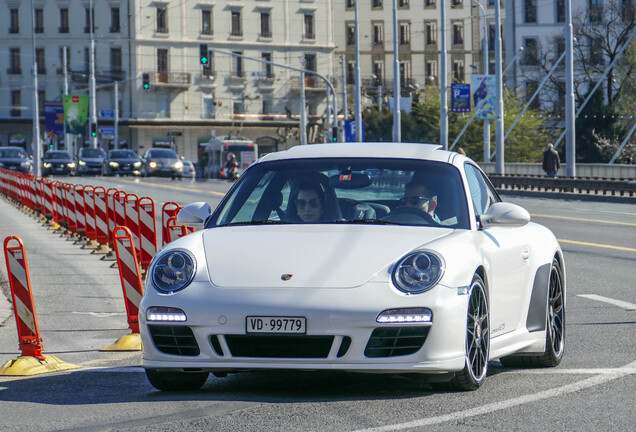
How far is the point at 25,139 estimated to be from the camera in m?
107

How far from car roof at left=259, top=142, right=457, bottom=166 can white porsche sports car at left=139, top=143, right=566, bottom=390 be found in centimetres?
2

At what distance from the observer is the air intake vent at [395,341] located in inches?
259

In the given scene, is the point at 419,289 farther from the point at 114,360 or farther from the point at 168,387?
the point at 114,360

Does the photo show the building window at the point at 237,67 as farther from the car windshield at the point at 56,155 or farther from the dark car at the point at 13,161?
the dark car at the point at 13,161

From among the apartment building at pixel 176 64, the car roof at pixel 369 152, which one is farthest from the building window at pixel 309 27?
the car roof at pixel 369 152

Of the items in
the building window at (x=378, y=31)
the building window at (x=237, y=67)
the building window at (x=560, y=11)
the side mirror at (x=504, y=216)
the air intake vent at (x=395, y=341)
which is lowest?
the air intake vent at (x=395, y=341)

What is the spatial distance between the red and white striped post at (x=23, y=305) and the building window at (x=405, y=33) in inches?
4344

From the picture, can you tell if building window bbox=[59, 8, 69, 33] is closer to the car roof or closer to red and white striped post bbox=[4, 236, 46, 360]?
red and white striped post bbox=[4, 236, 46, 360]

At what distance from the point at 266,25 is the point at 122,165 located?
4212cm

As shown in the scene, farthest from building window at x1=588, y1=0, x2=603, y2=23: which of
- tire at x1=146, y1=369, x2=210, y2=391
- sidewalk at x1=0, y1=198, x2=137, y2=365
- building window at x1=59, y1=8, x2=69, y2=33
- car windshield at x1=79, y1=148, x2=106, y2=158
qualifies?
tire at x1=146, y1=369, x2=210, y2=391

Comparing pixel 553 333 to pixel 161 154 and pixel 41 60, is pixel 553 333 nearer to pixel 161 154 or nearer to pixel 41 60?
pixel 161 154

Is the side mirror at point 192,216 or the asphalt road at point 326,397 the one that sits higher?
the side mirror at point 192,216

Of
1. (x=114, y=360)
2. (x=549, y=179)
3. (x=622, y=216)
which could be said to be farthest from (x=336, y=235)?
(x=549, y=179)

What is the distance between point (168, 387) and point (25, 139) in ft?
337
